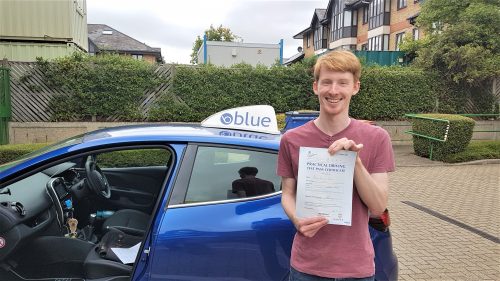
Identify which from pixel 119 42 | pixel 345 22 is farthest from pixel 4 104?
pixel 345 22

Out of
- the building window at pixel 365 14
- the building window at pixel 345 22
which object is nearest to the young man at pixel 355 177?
the building window at pixel 365 14

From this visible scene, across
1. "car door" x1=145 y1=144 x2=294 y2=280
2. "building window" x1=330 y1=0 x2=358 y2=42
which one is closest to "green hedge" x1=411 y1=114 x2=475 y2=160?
"car door" x1=145 y1=144 x2=294 y2=280

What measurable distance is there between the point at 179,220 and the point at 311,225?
35.7 inches

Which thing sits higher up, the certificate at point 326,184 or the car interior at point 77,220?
the certificate at point 326,184

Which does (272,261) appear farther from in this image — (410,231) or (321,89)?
(410,231)

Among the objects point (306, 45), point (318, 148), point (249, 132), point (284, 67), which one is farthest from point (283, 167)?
point (306, 45)

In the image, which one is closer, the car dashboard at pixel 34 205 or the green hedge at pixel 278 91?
the car dashboard at pixel 34 205

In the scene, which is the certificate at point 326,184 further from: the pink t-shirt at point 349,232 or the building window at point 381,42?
the building window at point 381,42

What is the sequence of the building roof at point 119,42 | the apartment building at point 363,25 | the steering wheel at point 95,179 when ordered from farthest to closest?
the building roof at point 119,42
the apartment building at point 363,25
the steering wheel at point 95,179

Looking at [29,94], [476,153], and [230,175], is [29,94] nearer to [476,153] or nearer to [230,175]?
[230,175]

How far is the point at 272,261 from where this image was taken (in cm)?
227

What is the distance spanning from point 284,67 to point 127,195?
33.4 feet

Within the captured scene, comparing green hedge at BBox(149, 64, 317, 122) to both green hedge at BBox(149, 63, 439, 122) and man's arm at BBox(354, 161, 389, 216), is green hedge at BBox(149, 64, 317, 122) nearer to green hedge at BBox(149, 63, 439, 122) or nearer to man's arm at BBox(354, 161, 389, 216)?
green hedge at BBox(149, 63, 439, 122)

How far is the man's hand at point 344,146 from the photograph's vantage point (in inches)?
60.6
